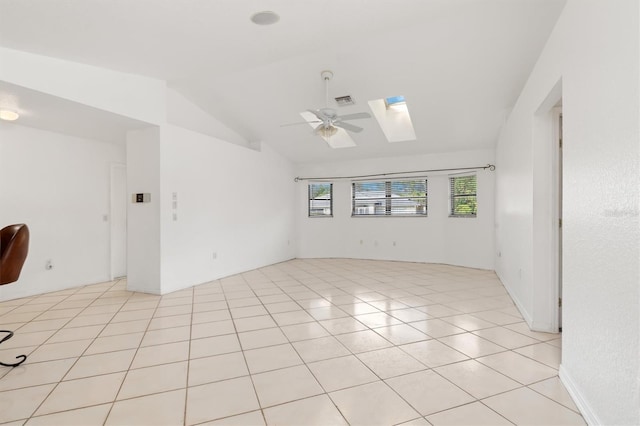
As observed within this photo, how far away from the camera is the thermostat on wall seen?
4449 mm

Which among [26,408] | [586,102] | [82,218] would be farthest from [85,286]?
[586,102]

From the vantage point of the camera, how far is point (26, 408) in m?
1.83

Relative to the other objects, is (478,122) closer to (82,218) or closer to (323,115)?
(323,115)

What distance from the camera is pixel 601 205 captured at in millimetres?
1571

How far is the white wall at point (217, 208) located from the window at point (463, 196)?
3.75 meters

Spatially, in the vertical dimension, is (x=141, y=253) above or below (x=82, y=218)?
below

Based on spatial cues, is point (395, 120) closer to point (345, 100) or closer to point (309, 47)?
point (345, 100)

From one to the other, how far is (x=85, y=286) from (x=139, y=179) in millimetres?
1952

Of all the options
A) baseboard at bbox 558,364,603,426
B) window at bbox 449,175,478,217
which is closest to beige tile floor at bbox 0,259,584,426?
baseboard at bbox 558,364,603,426

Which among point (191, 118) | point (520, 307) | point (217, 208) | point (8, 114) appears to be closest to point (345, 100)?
point (191, 118)

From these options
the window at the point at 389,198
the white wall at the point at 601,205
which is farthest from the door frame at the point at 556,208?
the window at the point at 389,198

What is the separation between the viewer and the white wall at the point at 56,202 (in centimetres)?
419

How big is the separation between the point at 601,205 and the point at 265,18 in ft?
9.50

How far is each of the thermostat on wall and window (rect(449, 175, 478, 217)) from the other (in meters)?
5.78
